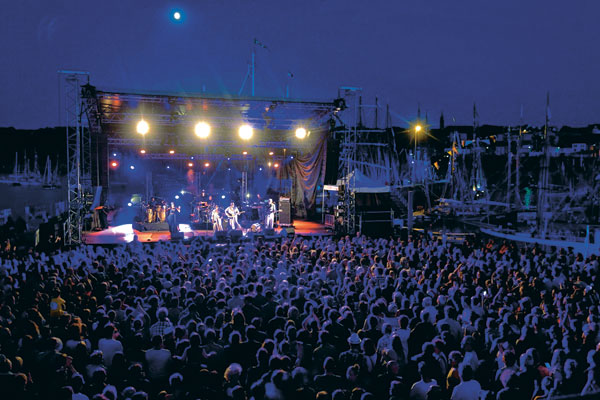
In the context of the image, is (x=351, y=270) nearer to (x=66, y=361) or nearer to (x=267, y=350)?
(x=267, y=350)

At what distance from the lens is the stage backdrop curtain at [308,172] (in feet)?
54.6

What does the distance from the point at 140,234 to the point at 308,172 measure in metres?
7.14

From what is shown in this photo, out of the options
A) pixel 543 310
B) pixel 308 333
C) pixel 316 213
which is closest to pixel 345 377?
pixel 308 333

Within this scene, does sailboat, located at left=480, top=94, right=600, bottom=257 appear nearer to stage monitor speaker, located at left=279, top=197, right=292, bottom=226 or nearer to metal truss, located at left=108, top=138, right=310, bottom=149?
stage monitor speaker, located at left=279, top=197, right=292, bottom=226

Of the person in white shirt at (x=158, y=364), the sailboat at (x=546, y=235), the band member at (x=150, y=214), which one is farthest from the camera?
the band member at (x=150, y=214)

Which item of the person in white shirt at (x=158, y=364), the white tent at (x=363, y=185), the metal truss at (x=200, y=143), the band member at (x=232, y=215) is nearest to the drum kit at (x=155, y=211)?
the metal truss at (x=200, y=143)

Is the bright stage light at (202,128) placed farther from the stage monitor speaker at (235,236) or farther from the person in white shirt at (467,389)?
the person in white shirt at (467,389)

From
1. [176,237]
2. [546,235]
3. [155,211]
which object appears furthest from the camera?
[546,235]

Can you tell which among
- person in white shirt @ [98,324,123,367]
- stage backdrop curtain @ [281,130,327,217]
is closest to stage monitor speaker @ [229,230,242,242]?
stage backdrop curtain @ [281,130,327,217]

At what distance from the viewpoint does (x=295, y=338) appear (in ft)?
15.7

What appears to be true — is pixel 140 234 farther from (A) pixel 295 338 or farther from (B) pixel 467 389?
(B) pixel 467 389

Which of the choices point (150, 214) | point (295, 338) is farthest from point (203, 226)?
point (295, 338)

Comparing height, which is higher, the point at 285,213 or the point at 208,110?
the point at 208,110

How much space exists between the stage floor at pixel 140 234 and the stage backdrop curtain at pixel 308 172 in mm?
1845
